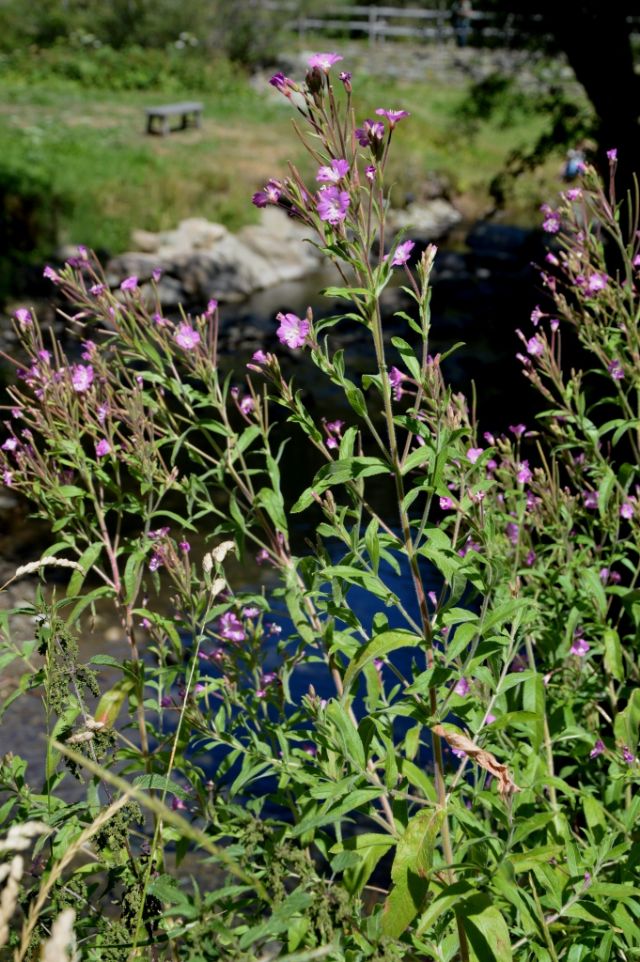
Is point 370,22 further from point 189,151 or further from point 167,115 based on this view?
point 189,151

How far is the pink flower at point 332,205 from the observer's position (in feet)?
6.84

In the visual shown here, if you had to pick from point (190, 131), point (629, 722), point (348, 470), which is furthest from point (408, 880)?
point (190, 131)

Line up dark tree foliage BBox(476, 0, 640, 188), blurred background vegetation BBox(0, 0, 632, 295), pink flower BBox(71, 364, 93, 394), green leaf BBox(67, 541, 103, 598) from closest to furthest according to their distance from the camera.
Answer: green leaf BBox(67, 541, 103, 598)
pink flower BBox(71, 364, 93, 394)
dark tree foliage BBox(476, 0, 640, 188)
blurred background vegetation BBox(0, 0, 632, 295)

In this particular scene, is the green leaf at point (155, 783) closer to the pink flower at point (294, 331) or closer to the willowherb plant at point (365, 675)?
the willowherb plant at point (365, 675)

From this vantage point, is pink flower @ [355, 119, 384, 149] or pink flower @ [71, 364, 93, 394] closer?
pink flower @ [355, 119, 384, 149]

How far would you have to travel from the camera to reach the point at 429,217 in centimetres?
1966

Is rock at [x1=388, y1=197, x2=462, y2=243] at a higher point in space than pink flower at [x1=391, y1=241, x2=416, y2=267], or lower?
lower

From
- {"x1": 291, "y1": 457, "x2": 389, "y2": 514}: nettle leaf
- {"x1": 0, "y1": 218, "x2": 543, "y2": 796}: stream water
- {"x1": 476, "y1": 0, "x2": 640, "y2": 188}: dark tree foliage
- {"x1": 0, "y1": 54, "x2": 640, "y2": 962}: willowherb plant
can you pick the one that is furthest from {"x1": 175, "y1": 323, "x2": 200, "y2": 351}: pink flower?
{"x1": 476, "y1": 0, "x2": 640, "y2": 188}: dark tree foliage

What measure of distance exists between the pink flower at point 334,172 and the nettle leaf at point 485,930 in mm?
1305

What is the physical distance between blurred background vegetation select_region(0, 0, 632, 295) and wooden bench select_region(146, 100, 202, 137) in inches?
11.2

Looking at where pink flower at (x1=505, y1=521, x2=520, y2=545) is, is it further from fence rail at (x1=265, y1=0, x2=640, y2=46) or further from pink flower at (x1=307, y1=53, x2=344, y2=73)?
fence rail at (x1=265, y1=0, x2=640, y2=46)

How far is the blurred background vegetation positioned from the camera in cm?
1527

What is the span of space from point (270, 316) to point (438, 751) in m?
11.8

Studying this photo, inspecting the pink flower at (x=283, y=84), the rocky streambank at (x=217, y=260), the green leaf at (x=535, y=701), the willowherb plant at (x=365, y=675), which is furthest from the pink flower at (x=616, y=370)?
the rocky streambank at (x=217, y=260)
